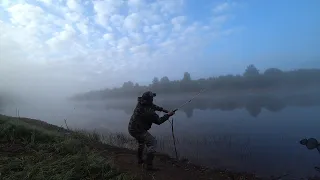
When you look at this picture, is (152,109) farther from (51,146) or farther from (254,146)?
(254,146)

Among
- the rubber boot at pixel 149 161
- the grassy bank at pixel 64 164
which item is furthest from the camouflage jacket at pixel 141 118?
the grassy bank at pixel 64 164

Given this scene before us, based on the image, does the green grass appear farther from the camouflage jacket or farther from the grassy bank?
the camouflage jacket

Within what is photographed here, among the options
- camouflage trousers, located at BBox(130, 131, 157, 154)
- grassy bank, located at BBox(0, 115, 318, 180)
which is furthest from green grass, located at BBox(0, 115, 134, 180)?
camouflage trousers, located at BBox(130, 131, 157, 154)

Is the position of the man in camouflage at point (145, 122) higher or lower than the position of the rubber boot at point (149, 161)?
higher

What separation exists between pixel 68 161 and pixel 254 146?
9.95 metres

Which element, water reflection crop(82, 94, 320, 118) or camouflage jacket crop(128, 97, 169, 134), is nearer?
camouflage jacket crop(128, 97, 169, 134)

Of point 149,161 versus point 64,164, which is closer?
point 64,164

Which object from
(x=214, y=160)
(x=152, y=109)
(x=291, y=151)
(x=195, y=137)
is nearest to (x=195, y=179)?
(x=152, y=109)

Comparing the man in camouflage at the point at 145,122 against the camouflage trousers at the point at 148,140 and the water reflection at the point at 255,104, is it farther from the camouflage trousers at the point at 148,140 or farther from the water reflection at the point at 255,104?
the water reflection at the point at 255,104

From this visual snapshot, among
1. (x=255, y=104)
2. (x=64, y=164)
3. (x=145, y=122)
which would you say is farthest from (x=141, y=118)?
(x=255, y=104)

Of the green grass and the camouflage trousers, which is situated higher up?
the camouflage trousers

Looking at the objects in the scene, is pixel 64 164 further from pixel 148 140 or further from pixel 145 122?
pixel 145 122

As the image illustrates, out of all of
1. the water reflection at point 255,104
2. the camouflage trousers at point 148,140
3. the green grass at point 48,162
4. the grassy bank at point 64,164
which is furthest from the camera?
the water reflection at point 255,104

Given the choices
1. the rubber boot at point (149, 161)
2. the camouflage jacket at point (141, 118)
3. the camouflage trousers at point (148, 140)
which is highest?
the camouflage jacket at point (141, 118)
